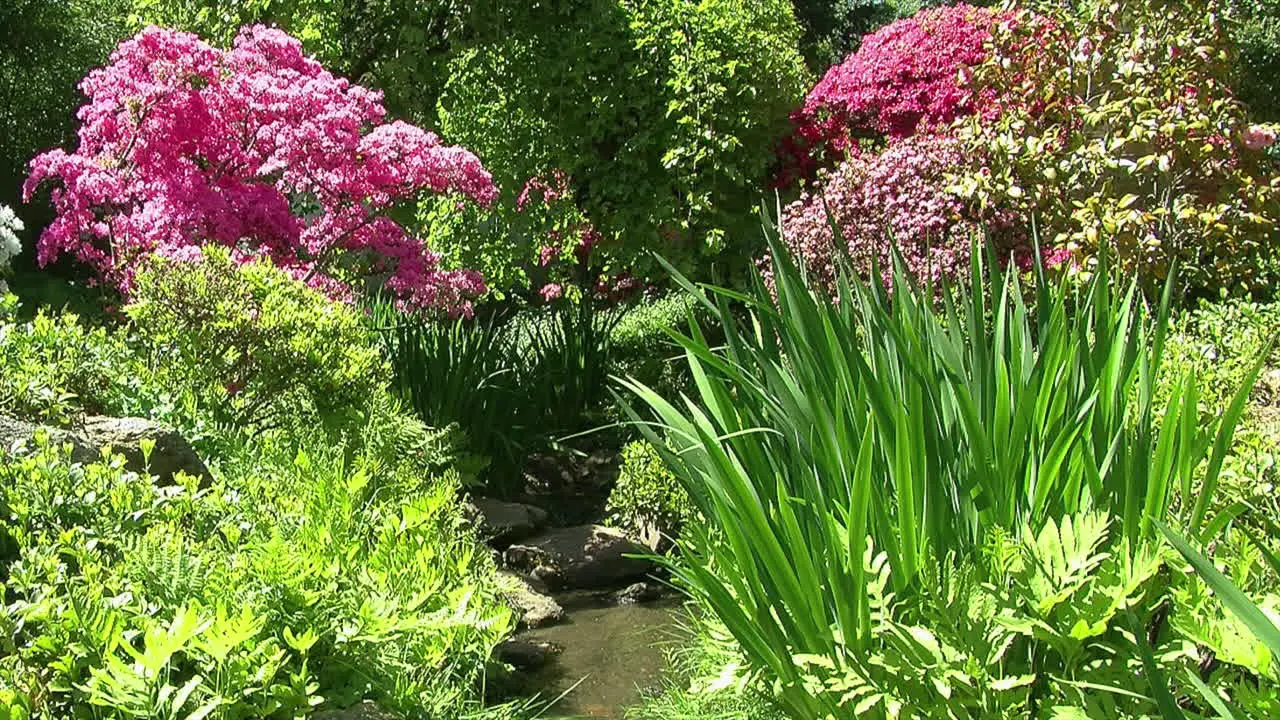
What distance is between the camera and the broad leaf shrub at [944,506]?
6.37ft

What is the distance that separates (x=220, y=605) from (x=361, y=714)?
393 mm

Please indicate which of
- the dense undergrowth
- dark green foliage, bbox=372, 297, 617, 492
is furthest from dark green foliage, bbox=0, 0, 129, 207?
dark green foliage, bbox=372, 297, 617, 492

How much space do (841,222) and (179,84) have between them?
4181 millimetres

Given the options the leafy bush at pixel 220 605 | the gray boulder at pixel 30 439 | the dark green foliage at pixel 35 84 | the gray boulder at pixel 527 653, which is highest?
the dark green foliage at pixel 35 84

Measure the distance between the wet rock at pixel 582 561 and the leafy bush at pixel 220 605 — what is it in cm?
240

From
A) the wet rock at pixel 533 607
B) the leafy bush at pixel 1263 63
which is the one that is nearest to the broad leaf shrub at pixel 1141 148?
the wet rock at pixel 533 607

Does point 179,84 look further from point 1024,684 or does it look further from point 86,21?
point 86,21

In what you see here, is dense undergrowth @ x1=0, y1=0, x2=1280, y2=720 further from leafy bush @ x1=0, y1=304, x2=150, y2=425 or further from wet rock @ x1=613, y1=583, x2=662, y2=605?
wet rock @ x1=613, y1=583, x2=662, y2=605

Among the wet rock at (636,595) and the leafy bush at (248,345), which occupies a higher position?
the leafy bush at (248,345)

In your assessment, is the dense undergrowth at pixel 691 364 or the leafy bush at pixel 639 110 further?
the leafy bush at pixel 639 110

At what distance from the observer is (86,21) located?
1698cm

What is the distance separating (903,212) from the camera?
704cm

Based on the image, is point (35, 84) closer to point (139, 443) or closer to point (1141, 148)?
point (139, 443)

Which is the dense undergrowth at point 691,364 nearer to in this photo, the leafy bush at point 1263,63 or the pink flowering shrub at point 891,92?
the pink flowering shrub at point 891,92
